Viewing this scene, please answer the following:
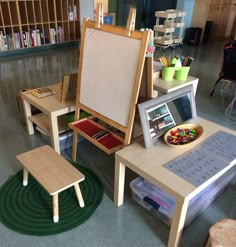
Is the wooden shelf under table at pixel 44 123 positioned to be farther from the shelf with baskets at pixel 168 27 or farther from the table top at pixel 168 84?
the shelf with baskets at pixel 168 27

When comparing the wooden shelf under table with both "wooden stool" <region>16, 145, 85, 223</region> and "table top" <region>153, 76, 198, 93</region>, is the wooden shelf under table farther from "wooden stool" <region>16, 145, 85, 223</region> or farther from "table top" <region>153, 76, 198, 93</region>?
"table top" <region>153, 76, 198, 93</region>

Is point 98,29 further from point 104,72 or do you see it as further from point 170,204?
point 170,204

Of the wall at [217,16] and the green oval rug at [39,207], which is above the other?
the wall at [217,16]

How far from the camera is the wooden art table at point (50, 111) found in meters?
2.03

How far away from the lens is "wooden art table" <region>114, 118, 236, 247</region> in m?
1.27

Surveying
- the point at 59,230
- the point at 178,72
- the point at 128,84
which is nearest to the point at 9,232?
the point at 59,230

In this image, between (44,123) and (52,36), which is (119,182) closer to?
(44,123)

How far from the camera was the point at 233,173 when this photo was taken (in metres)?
1.92

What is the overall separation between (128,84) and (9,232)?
115 centimetres

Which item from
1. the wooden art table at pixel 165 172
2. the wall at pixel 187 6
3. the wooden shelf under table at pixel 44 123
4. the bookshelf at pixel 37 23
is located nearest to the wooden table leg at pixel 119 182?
the wooden art table at pixel 165 172

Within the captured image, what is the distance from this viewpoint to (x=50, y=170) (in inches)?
62.8

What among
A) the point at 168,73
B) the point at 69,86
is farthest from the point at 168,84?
the point at 69,86

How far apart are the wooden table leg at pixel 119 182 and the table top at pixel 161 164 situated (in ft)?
0.19

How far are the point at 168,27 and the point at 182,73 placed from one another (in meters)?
3.65
